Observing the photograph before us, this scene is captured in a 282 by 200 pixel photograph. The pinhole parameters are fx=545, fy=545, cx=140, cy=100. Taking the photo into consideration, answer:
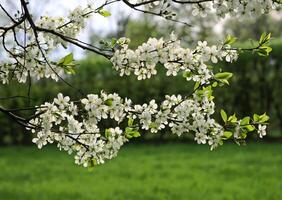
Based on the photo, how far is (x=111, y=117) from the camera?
2738 mm

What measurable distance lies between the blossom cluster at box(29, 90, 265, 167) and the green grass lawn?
3968 mm

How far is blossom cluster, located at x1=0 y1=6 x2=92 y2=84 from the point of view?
285 centimetres

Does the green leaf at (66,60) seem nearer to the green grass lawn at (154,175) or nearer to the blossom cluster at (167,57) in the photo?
the blossom cluster at (167,57)

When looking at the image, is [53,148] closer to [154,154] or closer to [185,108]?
[154,154]

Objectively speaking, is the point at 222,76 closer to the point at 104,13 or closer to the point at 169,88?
the point at 104,13

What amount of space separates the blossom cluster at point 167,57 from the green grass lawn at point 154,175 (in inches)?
162

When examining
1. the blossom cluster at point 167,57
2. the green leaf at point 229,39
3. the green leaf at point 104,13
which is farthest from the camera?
the green leaf at point 104,13

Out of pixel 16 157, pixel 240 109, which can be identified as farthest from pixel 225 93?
pixel 16 157

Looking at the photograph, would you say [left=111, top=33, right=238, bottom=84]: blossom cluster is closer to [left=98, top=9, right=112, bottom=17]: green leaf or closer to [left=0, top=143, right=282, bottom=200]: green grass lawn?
[left=98, top=9, right=112, bottom=17]: green leaf

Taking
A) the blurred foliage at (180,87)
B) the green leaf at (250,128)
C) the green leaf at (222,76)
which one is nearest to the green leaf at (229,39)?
the green leaf at (222,76)

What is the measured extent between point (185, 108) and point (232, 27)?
137ft

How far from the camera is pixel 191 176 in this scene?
8.04 m

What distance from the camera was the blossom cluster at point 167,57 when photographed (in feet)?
8.73

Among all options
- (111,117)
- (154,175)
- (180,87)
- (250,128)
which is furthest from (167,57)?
(180,87)
